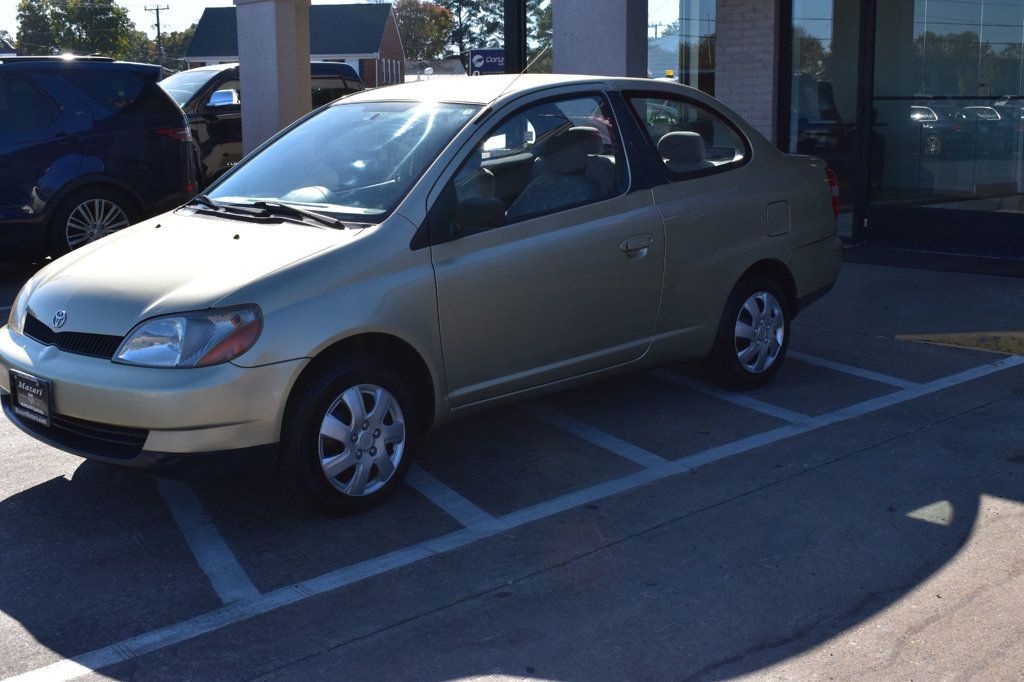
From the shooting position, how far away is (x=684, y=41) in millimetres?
13641

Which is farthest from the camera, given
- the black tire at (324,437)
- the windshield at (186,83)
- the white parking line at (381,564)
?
the windshield at (186,83)

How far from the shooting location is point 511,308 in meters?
5.39

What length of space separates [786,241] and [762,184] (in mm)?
363

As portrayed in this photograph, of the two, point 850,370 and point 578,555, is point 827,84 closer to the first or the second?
point 850,370

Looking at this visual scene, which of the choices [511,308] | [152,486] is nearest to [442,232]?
[511,308]

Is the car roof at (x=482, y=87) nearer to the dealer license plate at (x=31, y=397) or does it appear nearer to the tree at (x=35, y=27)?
the dealer license plate at (x=31, y=397)

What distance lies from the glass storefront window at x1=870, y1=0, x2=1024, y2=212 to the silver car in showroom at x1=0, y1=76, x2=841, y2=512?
4.71m

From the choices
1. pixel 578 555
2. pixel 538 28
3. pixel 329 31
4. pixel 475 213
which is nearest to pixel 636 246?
pixel 475 213

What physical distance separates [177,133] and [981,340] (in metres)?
7.26

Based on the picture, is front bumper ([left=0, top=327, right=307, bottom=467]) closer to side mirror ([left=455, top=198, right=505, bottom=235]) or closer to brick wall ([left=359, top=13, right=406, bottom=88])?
side mirror ([left=455, top=198, right=505, bottom=235])

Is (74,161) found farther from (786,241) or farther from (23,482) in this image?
(786,241)

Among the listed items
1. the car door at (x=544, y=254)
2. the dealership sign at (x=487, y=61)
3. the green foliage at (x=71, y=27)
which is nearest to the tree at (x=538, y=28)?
the dealership sign at (x=487, y=61)

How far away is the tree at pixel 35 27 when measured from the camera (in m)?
Result: 84.1

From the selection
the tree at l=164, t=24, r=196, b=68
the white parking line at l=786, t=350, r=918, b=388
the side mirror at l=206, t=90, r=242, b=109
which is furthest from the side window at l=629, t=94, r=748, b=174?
the tree at l=164, t=24, r=196, b=68
